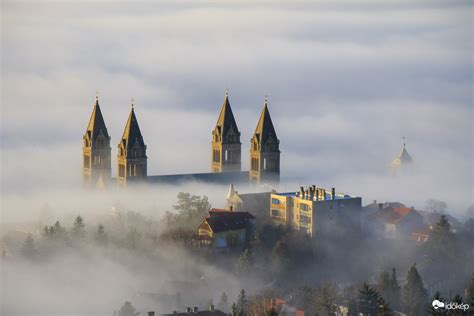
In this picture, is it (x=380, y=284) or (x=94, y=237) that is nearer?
(x=380, y=284)

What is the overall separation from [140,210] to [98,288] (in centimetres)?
1558

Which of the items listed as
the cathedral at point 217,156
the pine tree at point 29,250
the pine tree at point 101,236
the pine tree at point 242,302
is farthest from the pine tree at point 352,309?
the cathedral at point 217,156

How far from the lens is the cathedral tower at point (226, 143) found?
5655 inches

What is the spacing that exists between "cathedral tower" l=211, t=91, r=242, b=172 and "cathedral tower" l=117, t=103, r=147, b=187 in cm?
676

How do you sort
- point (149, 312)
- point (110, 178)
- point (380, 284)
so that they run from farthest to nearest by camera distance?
point (110, 178), point (380, 284), point (149, 312)

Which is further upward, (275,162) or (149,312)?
(275,162)

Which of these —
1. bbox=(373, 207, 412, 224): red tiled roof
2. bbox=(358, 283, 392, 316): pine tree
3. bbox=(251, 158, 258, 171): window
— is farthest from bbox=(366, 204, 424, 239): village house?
bbox=(358, 283, 392, 316): pine tree

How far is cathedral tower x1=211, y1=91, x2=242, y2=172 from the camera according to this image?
143625mm

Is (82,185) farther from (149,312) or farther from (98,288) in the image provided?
(149,312)

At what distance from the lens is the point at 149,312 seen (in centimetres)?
10456

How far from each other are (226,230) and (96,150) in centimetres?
2246

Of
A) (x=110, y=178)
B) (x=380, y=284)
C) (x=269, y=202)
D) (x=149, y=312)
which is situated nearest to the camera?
(x=149, y=312)

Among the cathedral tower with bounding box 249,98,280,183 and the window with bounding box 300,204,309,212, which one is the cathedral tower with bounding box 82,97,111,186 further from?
the window with bounding box 300,204,309,212

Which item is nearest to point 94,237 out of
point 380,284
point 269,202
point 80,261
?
point 80,261
